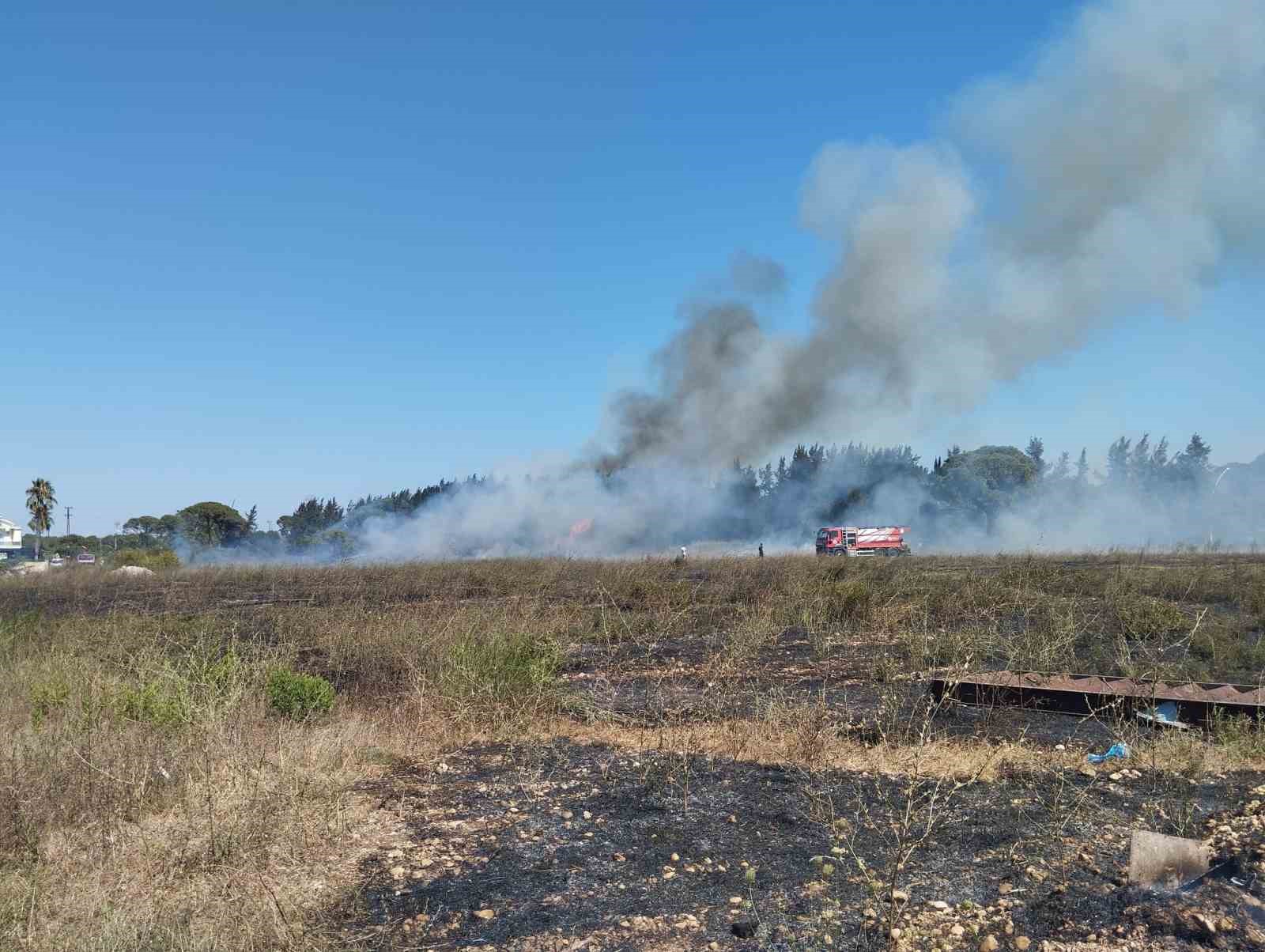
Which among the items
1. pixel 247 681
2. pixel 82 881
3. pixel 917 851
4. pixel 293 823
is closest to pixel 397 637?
pixel 247 681

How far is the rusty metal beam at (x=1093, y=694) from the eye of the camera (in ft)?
25.1

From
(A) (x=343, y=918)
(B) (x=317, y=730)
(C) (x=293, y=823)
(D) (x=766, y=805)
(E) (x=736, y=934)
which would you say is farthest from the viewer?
(B) (x=317, y=730)

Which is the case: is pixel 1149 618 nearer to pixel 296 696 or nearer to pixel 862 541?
pixel 296 696

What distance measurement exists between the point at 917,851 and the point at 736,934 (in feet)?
4.61

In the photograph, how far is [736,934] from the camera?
4.11m

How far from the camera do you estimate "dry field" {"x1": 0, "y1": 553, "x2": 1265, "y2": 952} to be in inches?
164

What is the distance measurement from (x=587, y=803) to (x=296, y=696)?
11.8 ft

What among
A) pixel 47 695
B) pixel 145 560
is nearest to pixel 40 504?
pixel 145 560

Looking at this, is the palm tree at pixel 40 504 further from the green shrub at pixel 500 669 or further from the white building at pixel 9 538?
the green shrub at pixel 500 669

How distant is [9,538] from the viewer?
105125 millimetres

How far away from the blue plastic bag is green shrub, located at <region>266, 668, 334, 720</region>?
21.2 ft

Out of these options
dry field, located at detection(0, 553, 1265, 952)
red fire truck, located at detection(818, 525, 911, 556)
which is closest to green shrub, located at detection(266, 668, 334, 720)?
dry field, located at detection(0, 553, 1265, 952)

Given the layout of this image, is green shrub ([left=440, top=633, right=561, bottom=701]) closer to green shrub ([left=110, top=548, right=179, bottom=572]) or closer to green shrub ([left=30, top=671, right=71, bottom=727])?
green shrub ([left=30, top=671, right=71, bottom=727])

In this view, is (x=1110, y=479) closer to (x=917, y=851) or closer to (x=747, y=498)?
(x=747, y=498)
